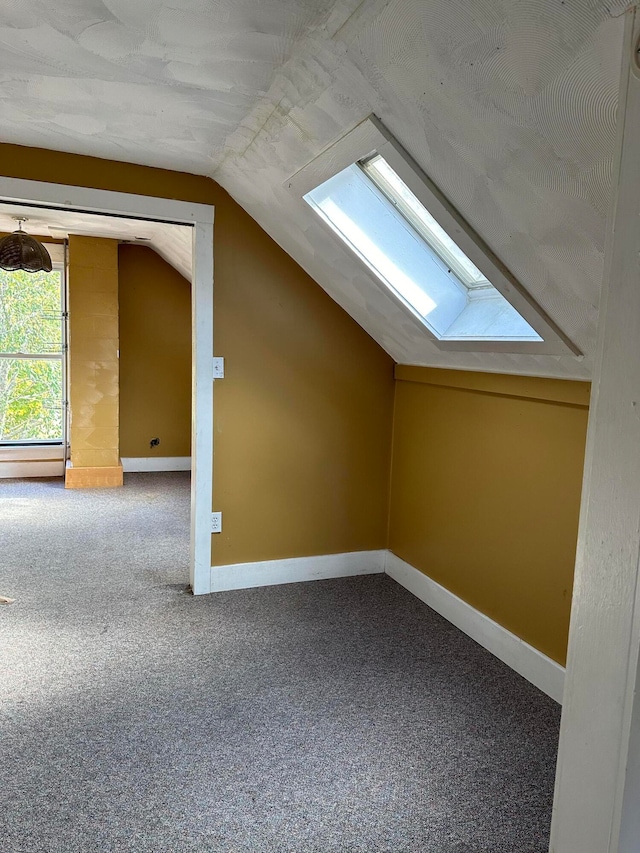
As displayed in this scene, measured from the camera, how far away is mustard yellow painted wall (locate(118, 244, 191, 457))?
236 inches

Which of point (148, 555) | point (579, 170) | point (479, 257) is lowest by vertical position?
point (148, 555)

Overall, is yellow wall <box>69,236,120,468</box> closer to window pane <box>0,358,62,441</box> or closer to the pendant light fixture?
window pane <box>0,358,62,441</box>

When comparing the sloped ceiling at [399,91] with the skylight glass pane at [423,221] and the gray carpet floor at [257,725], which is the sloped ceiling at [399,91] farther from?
the gray carpet floor at [257,725]

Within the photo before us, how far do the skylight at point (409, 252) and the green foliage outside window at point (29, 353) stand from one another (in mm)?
4249

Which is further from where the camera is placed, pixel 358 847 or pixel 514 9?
pixel 358 847

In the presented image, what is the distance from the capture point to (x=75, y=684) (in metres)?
2.30

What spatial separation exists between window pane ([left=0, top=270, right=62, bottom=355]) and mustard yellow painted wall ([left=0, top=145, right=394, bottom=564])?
348cm

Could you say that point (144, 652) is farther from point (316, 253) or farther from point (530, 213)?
point (530, 213)

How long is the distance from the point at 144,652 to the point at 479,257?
202 cm

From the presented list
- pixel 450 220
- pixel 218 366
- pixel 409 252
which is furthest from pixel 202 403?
pixel 450 220

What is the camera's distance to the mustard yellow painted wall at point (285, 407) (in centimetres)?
308

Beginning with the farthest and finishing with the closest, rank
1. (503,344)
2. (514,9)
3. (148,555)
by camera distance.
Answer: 1. (148,555)
2. (503,344)
3. (514,9)

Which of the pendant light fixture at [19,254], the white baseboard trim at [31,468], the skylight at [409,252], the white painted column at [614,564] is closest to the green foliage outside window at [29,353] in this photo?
the white baseboard trim at [31,468]

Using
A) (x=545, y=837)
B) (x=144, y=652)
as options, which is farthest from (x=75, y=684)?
(x=545, y=837)
